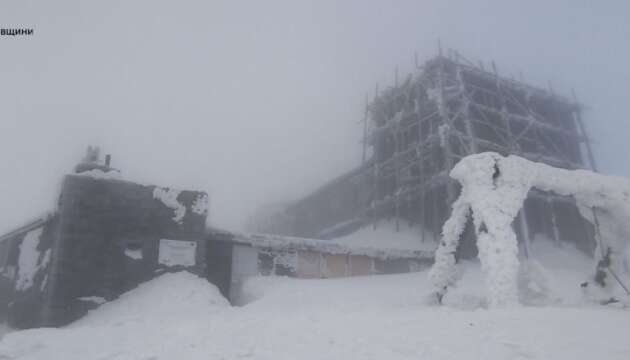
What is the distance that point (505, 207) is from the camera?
362 inches

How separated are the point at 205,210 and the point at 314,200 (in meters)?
20.0

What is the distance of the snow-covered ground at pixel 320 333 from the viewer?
566 centimetres

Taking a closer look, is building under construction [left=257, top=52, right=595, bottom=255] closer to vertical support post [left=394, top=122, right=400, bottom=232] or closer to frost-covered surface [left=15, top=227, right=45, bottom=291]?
vertical support post [left=394, top=122, right=400, bottom=232]

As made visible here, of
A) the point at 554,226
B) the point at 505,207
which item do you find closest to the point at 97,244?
the point at 505,207

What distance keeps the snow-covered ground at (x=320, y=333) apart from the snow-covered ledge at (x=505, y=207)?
806 mm

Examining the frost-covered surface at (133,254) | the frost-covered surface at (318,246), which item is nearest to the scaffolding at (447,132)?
the frost-covered surface at (318,246)

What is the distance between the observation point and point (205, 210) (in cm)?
1186

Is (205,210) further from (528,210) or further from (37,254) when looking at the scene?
(528,210)

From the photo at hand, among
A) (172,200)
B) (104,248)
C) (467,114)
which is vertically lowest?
(104,248)

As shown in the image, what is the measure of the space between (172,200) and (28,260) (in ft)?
12.7

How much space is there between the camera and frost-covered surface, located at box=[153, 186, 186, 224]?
11367 millimetres

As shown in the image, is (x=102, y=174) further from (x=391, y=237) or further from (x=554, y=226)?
(x=554, y=226)

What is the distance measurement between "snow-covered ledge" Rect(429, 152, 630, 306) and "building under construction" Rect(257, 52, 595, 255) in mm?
10135

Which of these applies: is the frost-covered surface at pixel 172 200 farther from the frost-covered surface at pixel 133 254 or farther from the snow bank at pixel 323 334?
the snow bank at pixel 323 334
